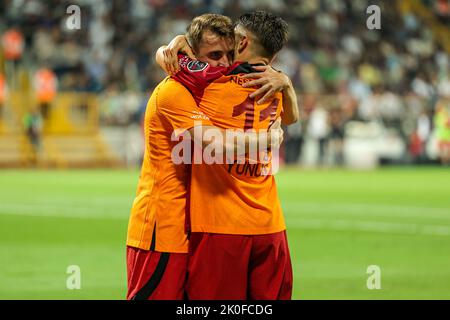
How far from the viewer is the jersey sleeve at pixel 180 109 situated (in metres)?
5.78

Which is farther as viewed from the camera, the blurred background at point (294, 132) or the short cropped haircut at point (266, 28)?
the blurred background at point (294, 132)

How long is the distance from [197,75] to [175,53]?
13.0 inches

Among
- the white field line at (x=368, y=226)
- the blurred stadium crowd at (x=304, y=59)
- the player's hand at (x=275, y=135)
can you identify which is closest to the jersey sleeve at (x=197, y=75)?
the player's hand at (x=275, y=135)

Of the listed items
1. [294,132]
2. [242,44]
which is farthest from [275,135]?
[294,132]

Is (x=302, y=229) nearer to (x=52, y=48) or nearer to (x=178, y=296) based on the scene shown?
(x=178, y=296)

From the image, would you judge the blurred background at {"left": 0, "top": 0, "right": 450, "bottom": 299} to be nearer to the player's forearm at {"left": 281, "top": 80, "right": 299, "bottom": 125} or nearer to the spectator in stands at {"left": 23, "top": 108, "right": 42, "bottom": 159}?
the spectator in stands at {"left": 23, "top": 108, "right": 42, "bottom": 159}

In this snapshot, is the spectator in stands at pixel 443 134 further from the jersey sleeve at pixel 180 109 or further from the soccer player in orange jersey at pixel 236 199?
the jersey sleeve at pixel 180 109

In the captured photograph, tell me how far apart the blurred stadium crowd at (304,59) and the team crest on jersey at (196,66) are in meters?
24.5

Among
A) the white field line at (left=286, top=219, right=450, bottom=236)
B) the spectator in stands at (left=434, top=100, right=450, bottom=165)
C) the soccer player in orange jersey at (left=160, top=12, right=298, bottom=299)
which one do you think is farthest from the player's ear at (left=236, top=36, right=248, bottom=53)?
the spectator in stands at (left=434, top=100, right=450, bottom=165)

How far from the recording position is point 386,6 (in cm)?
3978

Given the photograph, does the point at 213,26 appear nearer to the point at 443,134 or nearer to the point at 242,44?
the point at 242,44

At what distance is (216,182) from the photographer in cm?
585

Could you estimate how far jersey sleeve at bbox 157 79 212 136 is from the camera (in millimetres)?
5777

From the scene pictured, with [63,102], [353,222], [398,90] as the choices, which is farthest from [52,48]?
[353,222]
